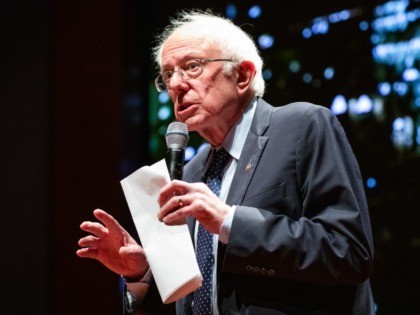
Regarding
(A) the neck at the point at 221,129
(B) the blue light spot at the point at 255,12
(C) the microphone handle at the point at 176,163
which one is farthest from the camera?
(B) the blue light spot at the point at 255,12

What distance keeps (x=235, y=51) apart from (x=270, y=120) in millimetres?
309

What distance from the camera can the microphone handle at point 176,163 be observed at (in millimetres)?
1442

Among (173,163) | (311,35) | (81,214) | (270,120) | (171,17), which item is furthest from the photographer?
(81,214)

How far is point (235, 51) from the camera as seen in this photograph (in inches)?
72.0

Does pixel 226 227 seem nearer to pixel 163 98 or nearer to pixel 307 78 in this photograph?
pixel 307 78

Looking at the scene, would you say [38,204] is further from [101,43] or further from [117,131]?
[101,43]

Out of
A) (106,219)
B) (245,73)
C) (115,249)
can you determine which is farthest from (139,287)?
(245,73)

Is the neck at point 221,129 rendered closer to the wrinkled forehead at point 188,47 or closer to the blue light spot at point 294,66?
the wrinkled forehead at point 188,47

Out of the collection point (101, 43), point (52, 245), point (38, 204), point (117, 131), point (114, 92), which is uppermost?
point (101, 43)

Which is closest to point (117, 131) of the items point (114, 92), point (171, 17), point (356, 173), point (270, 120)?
point (114, 92)

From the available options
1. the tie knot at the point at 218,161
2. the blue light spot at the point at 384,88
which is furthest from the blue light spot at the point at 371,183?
the tie knot at the point at 218,161

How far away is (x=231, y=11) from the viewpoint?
326 centimetres

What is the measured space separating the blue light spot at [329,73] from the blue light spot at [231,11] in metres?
0.70

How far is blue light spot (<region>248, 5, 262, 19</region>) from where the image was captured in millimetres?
3151
